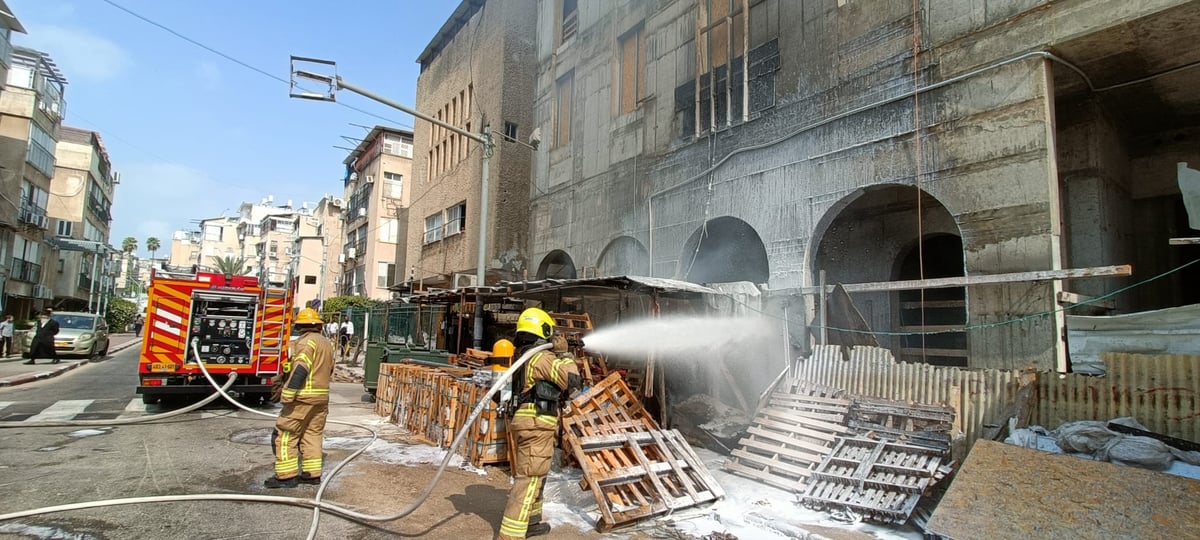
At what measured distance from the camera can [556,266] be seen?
64.8ft

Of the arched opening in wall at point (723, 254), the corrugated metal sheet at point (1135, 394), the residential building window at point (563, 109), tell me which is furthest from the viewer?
the residential building window at point (563, 109)

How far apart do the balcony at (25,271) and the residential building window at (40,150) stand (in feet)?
16.7

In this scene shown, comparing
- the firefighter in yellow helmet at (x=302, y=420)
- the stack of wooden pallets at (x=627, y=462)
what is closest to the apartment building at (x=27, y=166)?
the firefighter in yellow helmet at (x=302, y=420)

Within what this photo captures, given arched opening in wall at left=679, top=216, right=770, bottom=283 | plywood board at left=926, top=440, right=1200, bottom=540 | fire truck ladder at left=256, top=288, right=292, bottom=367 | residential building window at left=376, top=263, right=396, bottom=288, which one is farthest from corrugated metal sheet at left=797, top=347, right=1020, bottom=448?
residential building window at left=376, top=263, right=396, bottom=288

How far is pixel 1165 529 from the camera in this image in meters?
4.25

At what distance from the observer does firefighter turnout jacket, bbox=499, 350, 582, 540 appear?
4715 mm

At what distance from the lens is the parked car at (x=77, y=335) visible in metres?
20.7

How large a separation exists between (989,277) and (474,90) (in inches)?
753

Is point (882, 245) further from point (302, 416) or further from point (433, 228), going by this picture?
point (433, 228)

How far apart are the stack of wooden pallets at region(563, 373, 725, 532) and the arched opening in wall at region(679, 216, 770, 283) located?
641 centimetres

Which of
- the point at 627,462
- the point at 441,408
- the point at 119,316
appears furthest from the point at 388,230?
the point at 627,462

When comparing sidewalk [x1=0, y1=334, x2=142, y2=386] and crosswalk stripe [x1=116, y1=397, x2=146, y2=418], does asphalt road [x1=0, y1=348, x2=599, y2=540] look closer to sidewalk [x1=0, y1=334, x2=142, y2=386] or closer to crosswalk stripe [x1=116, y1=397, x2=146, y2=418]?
crosswalk stripe [x1=116, y1=397, x2=146, y2=418]

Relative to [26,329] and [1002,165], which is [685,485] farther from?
[26,329]

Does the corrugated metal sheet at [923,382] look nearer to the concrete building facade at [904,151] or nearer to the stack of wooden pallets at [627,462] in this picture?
the concrete building facade at [904,151]
